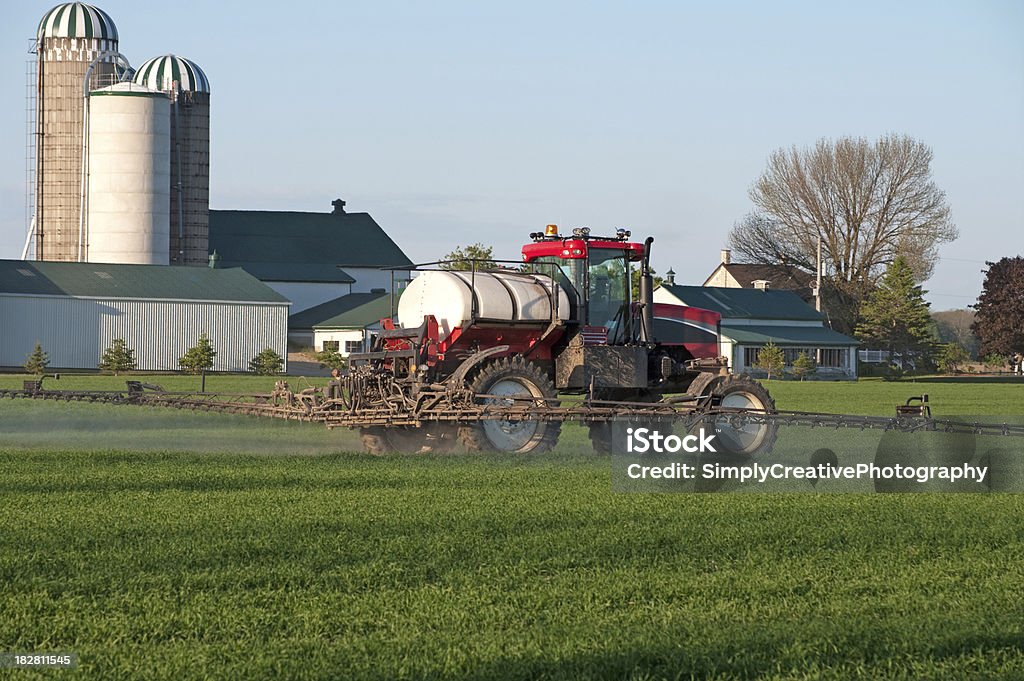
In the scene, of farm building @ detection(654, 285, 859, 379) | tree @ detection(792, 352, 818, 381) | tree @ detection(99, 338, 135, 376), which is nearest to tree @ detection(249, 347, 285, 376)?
tree @ detection(99, 338, 135, 376)

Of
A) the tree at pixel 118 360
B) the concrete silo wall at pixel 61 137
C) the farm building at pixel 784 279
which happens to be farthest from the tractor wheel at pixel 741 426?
the farm building at pixel 784 279

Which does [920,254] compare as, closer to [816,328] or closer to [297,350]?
[816,328]

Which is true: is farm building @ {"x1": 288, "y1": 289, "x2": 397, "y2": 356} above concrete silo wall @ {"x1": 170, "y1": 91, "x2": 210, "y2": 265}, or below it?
below

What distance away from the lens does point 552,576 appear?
9383 mm

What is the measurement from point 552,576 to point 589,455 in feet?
32.7

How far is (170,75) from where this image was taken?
92625 millimetres

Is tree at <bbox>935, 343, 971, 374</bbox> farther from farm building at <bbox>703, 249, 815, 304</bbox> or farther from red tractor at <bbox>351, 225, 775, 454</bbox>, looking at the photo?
red tractor at <bbox>351, 225, 775, 454</bbox>

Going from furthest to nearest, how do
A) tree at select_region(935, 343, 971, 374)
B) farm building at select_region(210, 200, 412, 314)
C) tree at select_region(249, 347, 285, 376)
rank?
farm building at select_region(210, 200, 412, 314)
tree at select_region(935, 343, 971, 374)
tree at select_region(249, 347, 285, 376)

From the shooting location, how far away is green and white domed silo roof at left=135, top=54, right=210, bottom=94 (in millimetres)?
92312

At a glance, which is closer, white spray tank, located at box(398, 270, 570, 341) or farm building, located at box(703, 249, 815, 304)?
white spray tank, located at box(398, 270, 570, 341)

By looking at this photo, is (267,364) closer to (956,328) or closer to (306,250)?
(306,250)

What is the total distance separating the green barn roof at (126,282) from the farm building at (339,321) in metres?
6.28

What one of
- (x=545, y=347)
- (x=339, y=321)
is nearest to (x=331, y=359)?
(x=339, y=321)

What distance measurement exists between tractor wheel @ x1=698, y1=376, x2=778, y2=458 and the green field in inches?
137
